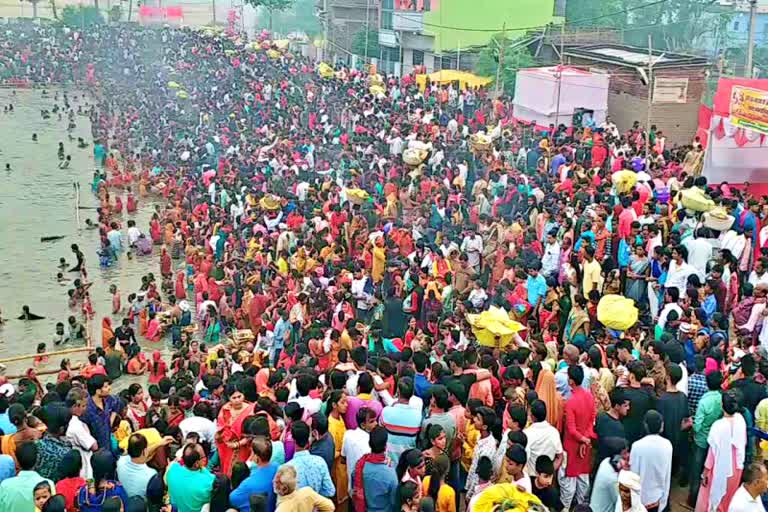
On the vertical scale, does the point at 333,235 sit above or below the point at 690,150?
below

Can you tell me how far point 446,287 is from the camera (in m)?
10.7

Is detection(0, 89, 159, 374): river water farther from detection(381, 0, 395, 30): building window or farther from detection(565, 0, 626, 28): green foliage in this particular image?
detection(565, 0, 626, 28): green foliage

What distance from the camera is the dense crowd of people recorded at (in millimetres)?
5805

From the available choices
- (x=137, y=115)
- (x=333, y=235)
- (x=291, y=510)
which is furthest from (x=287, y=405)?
(x=137, y=115)

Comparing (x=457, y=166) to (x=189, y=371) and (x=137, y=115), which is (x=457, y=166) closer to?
(x=189, y=371)

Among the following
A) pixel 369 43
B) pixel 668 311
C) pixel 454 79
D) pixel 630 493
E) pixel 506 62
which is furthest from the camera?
pixel 369 43

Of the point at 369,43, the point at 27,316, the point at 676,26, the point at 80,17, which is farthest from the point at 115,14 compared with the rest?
the point at 27,316

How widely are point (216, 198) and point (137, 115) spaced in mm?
12181

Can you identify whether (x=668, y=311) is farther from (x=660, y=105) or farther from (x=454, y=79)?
(x=454, y=79)

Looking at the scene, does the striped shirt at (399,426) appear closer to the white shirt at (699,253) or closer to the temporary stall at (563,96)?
the white shirt at (699,253)

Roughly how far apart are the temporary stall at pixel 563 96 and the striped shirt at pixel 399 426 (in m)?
14.7

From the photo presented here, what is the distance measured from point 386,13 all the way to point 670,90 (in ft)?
80.4

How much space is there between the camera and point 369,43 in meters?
40.7

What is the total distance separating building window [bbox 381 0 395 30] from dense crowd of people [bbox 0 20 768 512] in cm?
2051
